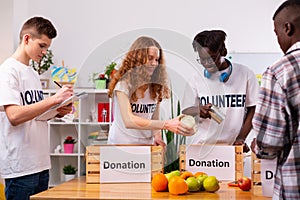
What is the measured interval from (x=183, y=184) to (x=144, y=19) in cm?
328

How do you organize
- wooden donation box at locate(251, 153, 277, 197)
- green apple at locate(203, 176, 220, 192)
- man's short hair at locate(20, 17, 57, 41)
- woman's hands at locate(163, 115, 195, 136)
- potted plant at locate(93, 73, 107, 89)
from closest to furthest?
wooden donation box at locate(251, 153, 277, 197) < green apple at locate(203, 176, 220, 192) < woman's hands at locate(163, 115, 195, 136) < potted plant at locate(93, 73, 107, 89) < man's short hair at locate(20, 17, 57, 41)

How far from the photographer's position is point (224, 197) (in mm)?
1732

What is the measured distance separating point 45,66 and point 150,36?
3.01 m

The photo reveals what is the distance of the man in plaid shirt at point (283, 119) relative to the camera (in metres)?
1.45

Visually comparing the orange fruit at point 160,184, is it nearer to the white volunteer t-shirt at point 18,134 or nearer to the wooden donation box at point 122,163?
the wooden donation box at point 122,163

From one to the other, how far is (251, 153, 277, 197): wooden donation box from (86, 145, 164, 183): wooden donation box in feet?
1.35

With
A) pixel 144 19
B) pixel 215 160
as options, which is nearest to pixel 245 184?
pixel 215 160

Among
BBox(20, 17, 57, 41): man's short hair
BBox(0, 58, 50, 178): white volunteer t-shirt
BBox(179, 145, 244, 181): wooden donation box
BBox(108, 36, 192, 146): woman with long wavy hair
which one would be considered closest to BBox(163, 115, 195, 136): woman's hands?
BBox(108, 36, 192, 146): woman with long wavy hair

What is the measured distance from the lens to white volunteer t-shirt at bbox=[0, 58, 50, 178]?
219cm

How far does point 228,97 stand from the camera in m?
2.55

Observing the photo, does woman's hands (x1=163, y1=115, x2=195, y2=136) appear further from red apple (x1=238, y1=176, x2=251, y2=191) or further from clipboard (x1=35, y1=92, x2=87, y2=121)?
clipboard (x1=35, y1=92, x2=87, y2=121)

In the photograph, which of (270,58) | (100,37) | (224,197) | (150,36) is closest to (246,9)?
(270,58)

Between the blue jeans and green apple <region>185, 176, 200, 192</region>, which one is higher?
green apple <region>185, 176, 200, 192</region>

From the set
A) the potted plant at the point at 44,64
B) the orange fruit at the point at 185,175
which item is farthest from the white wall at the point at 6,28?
the orange fruit at the point at 185,175
